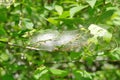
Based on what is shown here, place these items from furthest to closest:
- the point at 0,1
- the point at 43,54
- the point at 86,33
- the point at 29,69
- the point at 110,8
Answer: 1. the point at 43,54
2. the point at 29,69
3. the point at 0,1
4. the point at 110,8
5. the point at 86,33

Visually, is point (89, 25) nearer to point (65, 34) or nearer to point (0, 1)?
point (65, 34)

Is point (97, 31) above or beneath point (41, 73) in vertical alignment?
above

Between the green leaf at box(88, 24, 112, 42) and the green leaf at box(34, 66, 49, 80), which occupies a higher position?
the green leaf at box(88, 24, 112, 42)

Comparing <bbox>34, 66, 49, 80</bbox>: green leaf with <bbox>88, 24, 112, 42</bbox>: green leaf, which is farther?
<bbox>34, 66, 49, 80</bbox>: green leaf

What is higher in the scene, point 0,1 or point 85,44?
point 0,1

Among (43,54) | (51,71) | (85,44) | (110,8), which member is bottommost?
(43,54)

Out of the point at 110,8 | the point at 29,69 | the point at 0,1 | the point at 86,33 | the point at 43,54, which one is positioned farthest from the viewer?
the point at 43,54

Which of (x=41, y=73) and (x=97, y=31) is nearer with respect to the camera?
(x=97, y=31)

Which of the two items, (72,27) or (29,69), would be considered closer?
(72,27)

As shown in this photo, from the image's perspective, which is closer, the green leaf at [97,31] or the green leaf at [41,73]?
the green leaf at [97,31]

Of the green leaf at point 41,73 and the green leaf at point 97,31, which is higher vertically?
the green leaf at point 97,31

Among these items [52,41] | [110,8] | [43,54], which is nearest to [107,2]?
[110,8]
